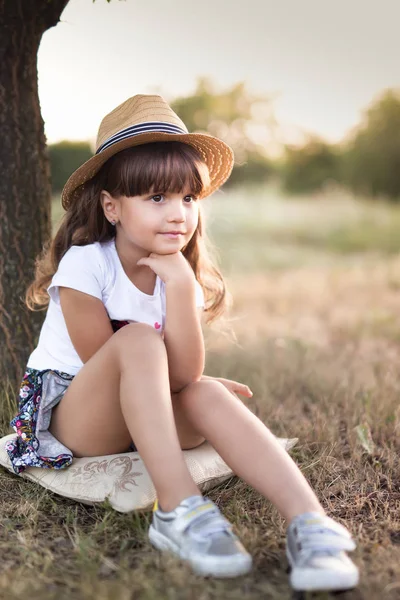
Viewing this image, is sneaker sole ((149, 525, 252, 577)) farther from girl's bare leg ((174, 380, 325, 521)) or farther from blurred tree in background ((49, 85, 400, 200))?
blurred tree in background ((49, 85, 400, 200))

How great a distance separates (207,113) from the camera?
19.9 meters

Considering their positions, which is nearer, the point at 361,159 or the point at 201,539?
the point at 201,539

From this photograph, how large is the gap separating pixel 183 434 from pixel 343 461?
0.66m

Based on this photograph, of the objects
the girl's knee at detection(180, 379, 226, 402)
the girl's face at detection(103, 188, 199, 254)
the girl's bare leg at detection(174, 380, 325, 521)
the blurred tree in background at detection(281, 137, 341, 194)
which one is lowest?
the girl's bare leg at detection(174, 380, 325, 521)

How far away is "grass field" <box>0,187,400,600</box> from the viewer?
5.21 feet

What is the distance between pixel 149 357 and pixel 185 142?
2.38 ft

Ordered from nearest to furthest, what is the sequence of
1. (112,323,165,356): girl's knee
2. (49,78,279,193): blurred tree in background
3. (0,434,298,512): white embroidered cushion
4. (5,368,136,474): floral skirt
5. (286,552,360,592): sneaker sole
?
(286,552,360,592): sneaker sole < (112,323,165,356): girl's knee < (0,434,298,512): white embroidered cushion < (5,368,136,474): floral skirt < (49,78,279,193): blurred tree in background

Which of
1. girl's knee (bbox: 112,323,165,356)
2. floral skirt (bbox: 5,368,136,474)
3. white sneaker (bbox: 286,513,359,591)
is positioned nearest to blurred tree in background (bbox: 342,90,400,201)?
floral skirt (bbox: 5,368,136,474)

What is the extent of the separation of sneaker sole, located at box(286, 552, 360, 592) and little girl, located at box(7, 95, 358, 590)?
5cm

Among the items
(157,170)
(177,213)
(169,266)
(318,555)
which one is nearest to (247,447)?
(318,555)

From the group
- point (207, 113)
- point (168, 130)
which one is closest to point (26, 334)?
point (168, 130)

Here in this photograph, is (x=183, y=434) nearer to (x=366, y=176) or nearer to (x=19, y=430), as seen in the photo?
(x=19, y=430)

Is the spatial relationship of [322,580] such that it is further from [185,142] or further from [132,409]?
[185,142]

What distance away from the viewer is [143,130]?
6.68 ft
